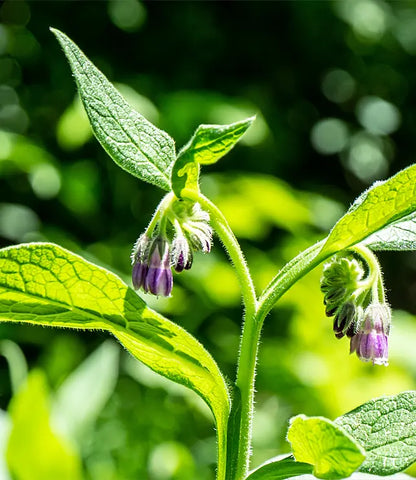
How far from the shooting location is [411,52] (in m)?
5.28

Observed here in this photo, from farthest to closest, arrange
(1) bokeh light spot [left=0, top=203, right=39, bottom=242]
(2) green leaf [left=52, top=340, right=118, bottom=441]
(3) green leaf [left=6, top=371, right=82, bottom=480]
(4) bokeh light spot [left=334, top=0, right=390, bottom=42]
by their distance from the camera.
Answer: (4) bokeh light spot [left=334, top=0, right=390, bottom=42]
(1) bokeh light spot [left=0, top=203, right=39, bottom=242]
(2) green leaf [left=52, top=340, right=118, bottom=441]
(3) green leaf [left=6, top=371, right=82, bottom=480]

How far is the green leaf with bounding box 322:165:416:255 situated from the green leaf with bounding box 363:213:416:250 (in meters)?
0.08

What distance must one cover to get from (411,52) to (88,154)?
2533 millimetres

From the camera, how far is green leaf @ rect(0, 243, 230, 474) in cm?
96

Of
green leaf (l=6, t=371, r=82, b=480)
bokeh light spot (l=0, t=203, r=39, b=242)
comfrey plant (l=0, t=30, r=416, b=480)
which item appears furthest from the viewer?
bokeh light spot (l=0, t=203, r=39, b=242)

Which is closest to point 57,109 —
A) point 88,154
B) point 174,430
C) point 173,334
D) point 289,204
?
point 88,154

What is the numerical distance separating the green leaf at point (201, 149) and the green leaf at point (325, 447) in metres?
0.30

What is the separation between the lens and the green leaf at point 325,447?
858 mm

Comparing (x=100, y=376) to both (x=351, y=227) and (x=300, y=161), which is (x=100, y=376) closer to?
(x=351, y=227)

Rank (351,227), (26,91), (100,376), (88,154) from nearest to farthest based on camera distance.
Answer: (351,227), (100,376), (88,154), (26,91)

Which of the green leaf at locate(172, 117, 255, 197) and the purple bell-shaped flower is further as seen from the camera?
the purple bell-shaped flower

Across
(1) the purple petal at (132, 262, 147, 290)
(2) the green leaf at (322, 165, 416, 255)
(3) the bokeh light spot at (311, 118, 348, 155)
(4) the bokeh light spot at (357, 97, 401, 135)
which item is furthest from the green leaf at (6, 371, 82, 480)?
(4) the bokeh light spot at (357, 97, 401, 135)

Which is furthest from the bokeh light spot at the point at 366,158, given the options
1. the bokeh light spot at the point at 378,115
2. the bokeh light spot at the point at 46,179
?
the bokeh light spot at the point at 46,179

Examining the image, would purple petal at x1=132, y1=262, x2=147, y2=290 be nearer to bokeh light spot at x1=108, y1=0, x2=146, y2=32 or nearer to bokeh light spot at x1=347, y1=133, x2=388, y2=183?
bokeh light spot at x1=108, y1=0, x2=146, y2=32
